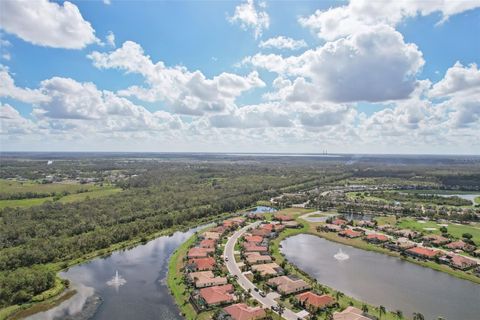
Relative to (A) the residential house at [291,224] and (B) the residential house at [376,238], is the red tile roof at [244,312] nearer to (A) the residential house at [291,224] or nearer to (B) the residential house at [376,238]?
(B) the residential house at [376,238]

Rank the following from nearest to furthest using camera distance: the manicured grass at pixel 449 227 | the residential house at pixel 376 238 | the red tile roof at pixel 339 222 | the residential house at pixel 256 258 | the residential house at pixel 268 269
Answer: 1. the residential house at pixel 268 269
2. the residential house at pixel 256 258
3. the residential house at pixel 376 238
4. the manicured grass at pixel 449 227
5. the red tile roof at pixel 339 222

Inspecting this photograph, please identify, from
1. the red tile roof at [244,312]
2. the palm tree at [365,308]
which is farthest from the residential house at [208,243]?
the palm tree at [365,308]

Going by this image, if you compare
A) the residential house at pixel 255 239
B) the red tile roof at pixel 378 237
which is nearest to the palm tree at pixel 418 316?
the red tile roof at pixel 378 237

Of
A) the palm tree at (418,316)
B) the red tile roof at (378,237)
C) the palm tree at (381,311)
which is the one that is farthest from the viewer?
the red tile roof at (378,237)

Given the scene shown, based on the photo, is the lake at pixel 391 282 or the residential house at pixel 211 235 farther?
the residential house at pixel 211 235

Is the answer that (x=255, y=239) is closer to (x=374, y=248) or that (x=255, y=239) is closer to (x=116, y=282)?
(x=374, y=248)

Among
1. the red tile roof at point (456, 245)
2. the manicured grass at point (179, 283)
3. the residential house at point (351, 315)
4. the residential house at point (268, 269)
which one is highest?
the red tile roof at point (456, 245)

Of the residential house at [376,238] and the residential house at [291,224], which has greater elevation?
the residential house at [376,238]

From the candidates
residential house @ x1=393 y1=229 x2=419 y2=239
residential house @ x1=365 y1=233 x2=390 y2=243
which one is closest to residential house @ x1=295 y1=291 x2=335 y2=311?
residential house @ x1=365 y1=233 x2=390 y2=243

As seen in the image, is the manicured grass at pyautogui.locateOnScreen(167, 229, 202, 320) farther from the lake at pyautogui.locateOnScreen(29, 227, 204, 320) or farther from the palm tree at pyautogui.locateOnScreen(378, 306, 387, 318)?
the palm tree at pyautogui.locateOnScreen(378, 306, 387, 318)
